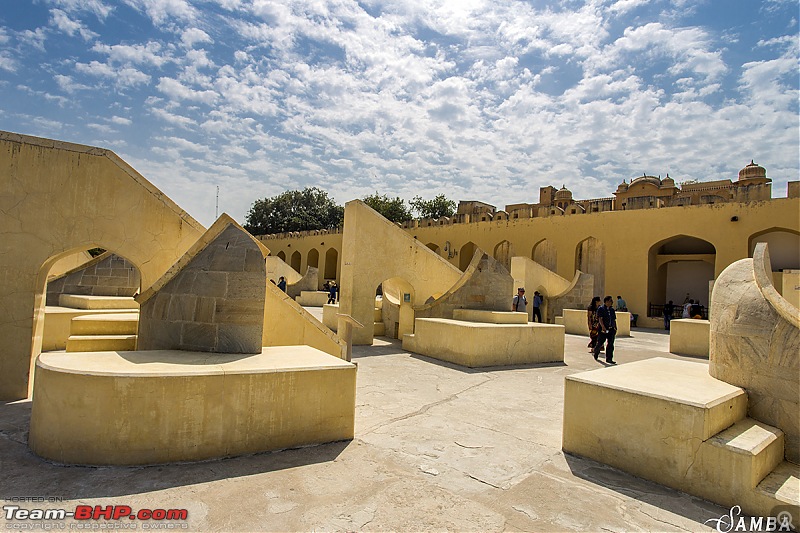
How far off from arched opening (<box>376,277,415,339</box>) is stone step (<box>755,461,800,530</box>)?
29.1 feet

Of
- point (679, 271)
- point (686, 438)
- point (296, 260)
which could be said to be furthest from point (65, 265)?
point (296, 260)

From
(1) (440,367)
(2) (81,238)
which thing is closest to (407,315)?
(1) (440,367)

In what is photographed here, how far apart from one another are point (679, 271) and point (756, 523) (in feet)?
75.3

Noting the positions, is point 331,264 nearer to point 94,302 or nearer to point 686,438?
point 94,302

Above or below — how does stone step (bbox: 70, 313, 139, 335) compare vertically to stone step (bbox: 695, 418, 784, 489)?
above

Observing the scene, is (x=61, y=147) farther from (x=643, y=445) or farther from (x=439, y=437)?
(x=643, y=445)

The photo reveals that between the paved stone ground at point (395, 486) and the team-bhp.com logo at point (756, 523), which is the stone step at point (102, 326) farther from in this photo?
the team-bhp.com logo at point (756, 523)

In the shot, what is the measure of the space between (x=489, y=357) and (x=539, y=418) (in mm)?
3290

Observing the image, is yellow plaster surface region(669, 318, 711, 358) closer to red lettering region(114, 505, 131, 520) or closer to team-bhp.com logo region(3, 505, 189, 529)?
team-bhp.com logo region(3, 505, 189, 529)

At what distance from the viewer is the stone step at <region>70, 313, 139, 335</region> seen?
6375 mm

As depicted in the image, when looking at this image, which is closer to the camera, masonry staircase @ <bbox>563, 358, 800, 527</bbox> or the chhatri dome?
masonry staircase @ <bbox>563, 358, 800, 527</bbox>

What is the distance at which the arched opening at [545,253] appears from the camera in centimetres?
2480

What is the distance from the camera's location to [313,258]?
38.7 metres

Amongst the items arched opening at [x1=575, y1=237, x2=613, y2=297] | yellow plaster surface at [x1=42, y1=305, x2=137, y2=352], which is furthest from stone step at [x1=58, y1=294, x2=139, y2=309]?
arched opening at [x1=575, y1=237, x2=613, y2=297]
